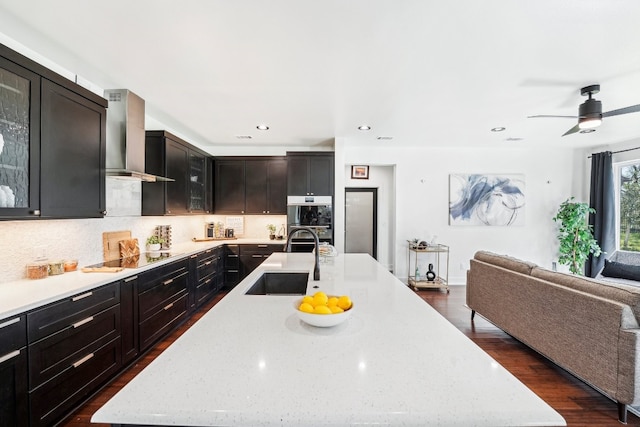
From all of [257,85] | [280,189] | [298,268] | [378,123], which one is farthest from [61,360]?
[378,123]

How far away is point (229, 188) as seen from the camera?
4730mm

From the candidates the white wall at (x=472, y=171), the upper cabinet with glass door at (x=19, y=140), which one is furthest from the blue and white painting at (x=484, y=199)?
the upper cabinet with glass door at (x=19, y=140)

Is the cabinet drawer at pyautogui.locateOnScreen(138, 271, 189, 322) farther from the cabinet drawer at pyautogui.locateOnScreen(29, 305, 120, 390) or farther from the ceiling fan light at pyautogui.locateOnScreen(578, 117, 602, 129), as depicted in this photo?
the ceiling fan light at pyautogui.locateOnScreen(578, 117, 602, 129)

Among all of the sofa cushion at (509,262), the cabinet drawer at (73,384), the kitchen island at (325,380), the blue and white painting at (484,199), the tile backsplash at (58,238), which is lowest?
the cabinet drawer at (73,384)

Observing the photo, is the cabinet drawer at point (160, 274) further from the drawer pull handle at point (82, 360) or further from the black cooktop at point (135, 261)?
the drawer pull handle at point (82, 360)

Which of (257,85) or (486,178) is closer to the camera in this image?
(257,85)

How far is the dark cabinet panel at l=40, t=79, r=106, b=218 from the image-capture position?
5.89 ft

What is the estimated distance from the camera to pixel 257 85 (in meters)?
2.53

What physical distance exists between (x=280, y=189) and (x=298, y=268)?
Answer: 2.76m

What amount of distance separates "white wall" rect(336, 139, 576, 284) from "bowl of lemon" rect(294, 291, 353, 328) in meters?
4.21

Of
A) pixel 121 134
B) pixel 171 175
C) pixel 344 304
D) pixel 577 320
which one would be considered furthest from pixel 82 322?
pixel 577 320

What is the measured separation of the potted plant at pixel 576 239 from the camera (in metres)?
4.55

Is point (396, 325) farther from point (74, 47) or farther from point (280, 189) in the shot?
point (280, 189)

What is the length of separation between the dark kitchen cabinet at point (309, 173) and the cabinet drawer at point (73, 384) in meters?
2.96
